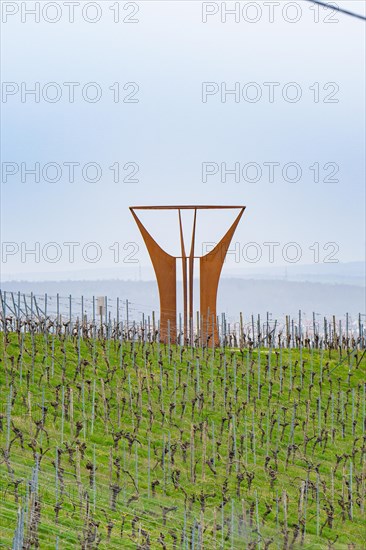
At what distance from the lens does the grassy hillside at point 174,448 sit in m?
14.3

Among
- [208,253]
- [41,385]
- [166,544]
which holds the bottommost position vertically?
[166,544]

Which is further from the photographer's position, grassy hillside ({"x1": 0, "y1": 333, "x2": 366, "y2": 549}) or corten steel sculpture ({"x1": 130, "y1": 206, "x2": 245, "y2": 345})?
corten steel sculpture ({"x1": 130, "y1": 206, "x2": 245, "y2": 345})

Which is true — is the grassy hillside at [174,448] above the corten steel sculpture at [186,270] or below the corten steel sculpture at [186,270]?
below

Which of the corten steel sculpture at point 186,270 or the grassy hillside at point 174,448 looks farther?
the corten steel sculpture at point 186,270

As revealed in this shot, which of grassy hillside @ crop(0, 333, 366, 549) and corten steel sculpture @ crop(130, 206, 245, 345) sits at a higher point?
corten steel sculpture @ crop(130, 206, 245, 345)

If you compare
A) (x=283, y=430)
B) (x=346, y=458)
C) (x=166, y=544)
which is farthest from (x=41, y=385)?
(x=166, y=544)

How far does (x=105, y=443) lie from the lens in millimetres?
18656

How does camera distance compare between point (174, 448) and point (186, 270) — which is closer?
point (174, 448)

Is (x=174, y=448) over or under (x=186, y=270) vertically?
under

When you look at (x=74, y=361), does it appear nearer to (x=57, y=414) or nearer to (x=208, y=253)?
(x=57, y=414)

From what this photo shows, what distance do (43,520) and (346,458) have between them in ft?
20.9

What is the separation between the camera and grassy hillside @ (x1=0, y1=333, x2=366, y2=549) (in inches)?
562

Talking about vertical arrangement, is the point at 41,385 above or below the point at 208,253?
below

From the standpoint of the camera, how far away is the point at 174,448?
17797 millimetres
